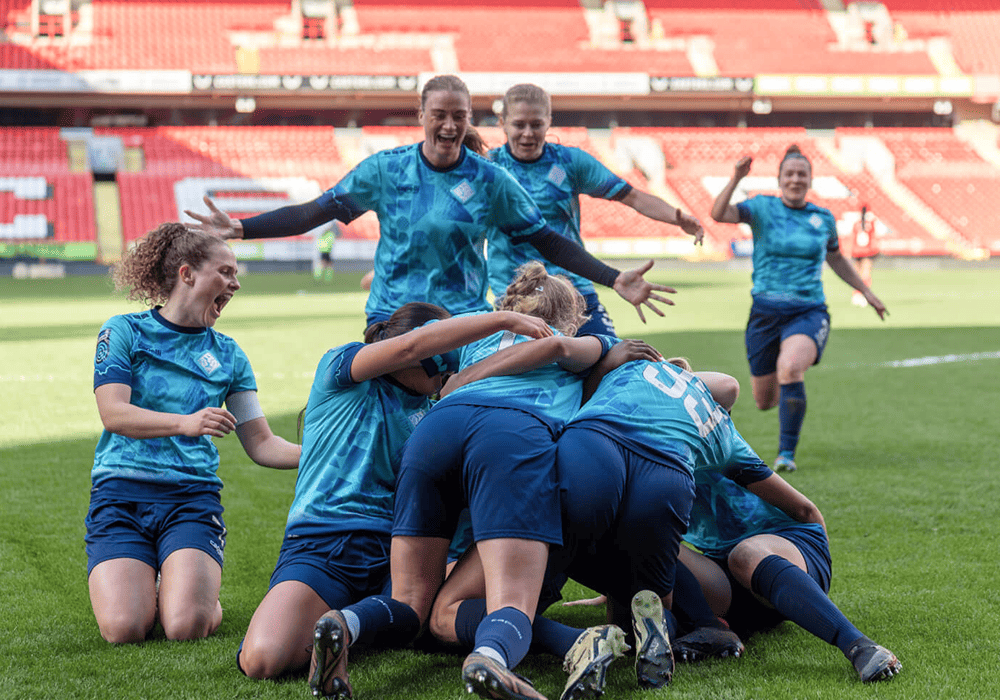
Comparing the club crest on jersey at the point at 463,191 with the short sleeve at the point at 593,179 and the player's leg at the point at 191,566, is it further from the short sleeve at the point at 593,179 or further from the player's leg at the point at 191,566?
the player's leg at the point at 191,566

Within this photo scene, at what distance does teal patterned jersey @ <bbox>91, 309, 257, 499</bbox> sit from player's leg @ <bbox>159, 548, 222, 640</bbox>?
284 millimetres

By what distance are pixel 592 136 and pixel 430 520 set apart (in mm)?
32974

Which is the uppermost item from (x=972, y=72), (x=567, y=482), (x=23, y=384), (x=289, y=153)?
(x=972, y=72)

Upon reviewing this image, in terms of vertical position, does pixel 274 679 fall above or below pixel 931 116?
below

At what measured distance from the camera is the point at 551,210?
5.19 meters

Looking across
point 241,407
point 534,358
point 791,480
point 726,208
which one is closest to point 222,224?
point 241,407

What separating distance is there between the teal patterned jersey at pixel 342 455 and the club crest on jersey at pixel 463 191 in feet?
3.83

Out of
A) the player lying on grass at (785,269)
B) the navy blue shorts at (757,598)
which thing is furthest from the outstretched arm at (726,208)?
the navy blue shorts at (757,598)

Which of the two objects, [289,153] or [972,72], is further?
[972,72]

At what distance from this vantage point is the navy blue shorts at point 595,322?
5086mm

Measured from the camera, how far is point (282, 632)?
288 centimetres

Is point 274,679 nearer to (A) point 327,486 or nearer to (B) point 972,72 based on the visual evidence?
(A) point 327,486

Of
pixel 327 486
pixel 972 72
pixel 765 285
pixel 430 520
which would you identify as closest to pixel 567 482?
pixel 430 520

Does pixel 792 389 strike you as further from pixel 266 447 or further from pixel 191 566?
pixel 191 566
